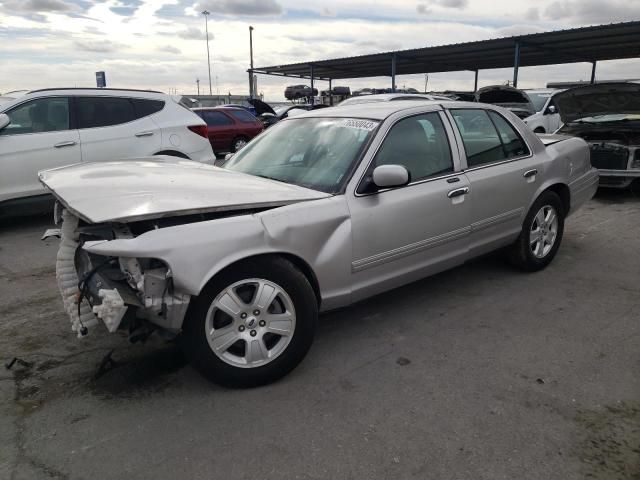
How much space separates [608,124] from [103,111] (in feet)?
25.6

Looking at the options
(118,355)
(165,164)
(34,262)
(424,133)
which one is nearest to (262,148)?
(165,164)

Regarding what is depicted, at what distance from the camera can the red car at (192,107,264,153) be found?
15125 mm

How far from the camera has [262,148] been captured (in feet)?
13.6

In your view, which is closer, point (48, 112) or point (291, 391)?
point (291, 391)

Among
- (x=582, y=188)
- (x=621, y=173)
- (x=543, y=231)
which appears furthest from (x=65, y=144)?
(x=621, y=173)

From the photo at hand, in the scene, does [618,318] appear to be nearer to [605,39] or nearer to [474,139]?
[474,139]

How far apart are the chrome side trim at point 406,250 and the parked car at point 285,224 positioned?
0.01 metres

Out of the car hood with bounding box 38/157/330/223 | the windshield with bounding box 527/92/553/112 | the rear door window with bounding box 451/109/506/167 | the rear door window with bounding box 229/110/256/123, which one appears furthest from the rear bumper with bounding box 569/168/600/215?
the rear door window with bounding box 229/110/256/123

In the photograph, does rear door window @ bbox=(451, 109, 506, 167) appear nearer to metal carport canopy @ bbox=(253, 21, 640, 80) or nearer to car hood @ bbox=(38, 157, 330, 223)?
→ car hood @ bbox=(38, 157, 330, 223)

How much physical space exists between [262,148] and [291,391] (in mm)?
A: 2041

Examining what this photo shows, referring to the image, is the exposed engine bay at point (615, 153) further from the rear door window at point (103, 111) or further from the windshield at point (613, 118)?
the rear door window at point (103, 111)

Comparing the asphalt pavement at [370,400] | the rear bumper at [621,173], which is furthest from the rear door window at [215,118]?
the asphalt pavement at [370,400]

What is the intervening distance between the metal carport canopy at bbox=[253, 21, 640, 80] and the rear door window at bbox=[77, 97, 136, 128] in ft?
52.6

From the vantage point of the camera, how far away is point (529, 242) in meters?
4.63
